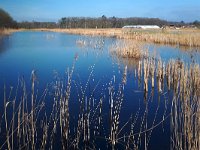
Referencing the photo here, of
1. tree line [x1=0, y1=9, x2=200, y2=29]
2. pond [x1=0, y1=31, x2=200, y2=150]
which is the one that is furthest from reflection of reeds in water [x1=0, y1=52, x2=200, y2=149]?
tree line [x1=0, y1=9, x2=200, y2=29]

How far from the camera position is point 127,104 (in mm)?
7281

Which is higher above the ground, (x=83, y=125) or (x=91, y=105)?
(x=83, y=125)

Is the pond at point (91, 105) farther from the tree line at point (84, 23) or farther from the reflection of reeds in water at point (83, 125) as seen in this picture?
the tree line at point (84, 23)

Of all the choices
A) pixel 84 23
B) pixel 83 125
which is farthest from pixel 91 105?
pixel 84 23

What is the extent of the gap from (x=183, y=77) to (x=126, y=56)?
6902 mm

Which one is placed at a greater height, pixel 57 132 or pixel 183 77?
pixel 183 77

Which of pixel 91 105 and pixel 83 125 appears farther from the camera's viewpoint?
pixel 91 105

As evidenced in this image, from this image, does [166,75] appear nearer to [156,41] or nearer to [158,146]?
[158,146]

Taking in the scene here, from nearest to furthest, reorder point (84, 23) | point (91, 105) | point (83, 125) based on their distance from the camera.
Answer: point (83, 125) → point (91, 105) → point (84, 23)

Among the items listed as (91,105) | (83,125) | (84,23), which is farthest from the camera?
(84,23)

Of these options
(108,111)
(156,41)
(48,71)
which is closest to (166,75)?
(108,111)

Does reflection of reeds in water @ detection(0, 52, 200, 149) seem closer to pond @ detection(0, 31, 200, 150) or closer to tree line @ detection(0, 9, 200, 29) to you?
pond @ detection(0, 31, 200, 150)

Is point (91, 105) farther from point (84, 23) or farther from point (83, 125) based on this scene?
point (84, 23)

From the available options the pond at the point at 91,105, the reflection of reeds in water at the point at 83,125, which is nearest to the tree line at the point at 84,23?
the pond at the point at 91,105
